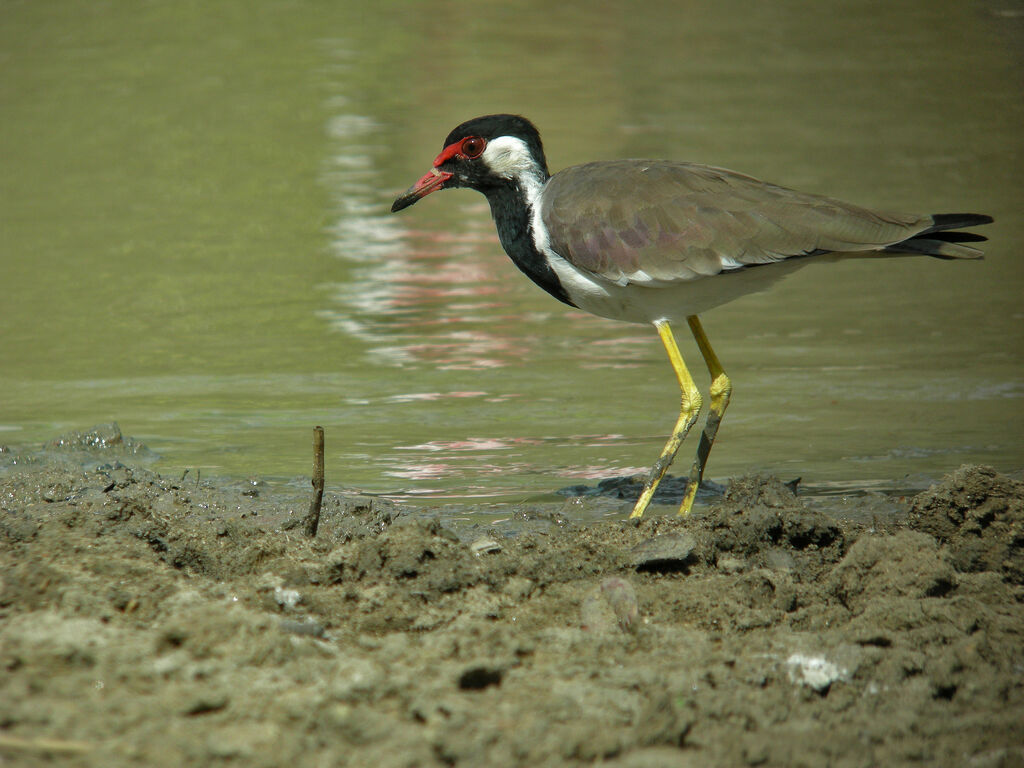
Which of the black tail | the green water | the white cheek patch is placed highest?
the white cheek patch

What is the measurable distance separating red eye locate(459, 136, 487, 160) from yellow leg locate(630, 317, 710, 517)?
49.9 inches

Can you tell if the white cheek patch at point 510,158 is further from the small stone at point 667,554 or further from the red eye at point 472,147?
the small stone at point 667,554

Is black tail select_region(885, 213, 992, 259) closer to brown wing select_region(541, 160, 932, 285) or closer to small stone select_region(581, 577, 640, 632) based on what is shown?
brown wing select_region(541, 160, 932, 285)

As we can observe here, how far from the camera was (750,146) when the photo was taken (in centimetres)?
1534

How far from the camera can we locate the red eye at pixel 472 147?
6090 mm

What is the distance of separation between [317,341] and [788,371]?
11.3 feet

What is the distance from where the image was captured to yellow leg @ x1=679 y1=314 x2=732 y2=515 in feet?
17.7

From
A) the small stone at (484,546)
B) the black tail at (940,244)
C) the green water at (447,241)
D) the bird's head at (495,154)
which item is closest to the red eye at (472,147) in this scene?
the bird's head at (495,154)

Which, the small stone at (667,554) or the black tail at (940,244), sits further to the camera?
the black tail at (940,244)

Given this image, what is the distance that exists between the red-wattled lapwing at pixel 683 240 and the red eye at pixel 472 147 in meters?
0.41

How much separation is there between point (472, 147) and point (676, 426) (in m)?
1.74

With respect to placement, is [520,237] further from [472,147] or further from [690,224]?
[690,224]

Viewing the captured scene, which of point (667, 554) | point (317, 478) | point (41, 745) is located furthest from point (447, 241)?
point (41, 745)

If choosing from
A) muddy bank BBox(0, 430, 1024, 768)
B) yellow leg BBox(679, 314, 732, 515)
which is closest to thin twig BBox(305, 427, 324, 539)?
muddy bank BBox(0, 430, 1024, 768)
